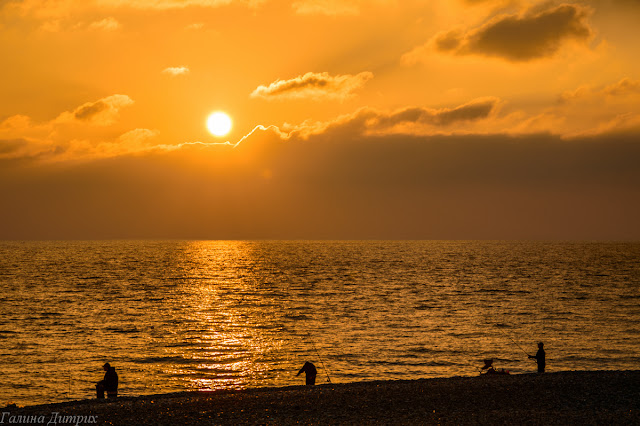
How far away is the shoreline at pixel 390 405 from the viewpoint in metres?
17.3

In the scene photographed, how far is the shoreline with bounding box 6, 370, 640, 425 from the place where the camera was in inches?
680

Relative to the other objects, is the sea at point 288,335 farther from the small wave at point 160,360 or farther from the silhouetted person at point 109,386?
the silhouetted person at point 109,386

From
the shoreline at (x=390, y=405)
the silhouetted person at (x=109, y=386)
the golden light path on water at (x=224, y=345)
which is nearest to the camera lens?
the shoreline at (x=390, y=405)

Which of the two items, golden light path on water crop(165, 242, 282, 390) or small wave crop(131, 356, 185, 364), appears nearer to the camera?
golden light path on water crop(165, 242, 282, 390)

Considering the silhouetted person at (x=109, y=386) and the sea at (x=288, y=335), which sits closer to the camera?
the silhouetted person at (x=109, y=386)

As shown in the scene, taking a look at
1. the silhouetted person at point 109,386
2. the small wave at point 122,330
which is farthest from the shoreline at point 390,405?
the small wave at point 122,330

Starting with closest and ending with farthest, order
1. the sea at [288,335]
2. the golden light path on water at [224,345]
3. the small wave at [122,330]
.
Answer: the golden light path on water at [224,345]
the sea at [288,335]
the small wave at [122,330]

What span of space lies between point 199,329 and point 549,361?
27155 mm

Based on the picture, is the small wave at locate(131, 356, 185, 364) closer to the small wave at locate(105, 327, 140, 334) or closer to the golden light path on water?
the golden light path on water

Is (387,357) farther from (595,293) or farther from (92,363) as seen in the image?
(595,293)

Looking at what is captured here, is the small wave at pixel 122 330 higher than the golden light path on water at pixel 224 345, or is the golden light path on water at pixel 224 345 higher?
the small wave at pixel 122 330

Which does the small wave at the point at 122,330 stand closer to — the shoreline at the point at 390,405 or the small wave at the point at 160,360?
the small wave at the point at 160,360

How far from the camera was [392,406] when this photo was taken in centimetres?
1872

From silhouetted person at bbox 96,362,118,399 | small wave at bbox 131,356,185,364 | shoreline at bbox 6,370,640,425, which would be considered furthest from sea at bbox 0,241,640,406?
shoreline at bbox 6,370,640,425
